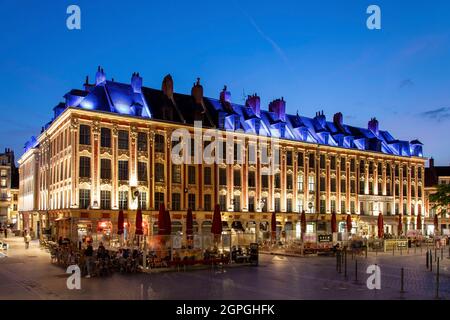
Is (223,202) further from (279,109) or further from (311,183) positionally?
(279,109)

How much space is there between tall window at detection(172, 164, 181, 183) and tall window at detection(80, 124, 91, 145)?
9967mm

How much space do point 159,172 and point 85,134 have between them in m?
9.03

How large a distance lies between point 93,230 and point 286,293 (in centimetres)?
3203

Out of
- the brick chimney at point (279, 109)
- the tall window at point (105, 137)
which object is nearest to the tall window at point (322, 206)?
the brick chimney at point (279, 109)

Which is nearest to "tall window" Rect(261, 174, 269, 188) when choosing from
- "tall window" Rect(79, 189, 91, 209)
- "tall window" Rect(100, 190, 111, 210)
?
"tall window" Rect(100, 190, 111, 210)

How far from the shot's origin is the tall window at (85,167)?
5028 cm

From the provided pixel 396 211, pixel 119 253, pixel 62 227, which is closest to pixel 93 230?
pixel 62 227

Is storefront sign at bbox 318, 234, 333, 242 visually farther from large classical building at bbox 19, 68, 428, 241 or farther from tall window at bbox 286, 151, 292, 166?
tall window at bbox 286, 151, 292, 166

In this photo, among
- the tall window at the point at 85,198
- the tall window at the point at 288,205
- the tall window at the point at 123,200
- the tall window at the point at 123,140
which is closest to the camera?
the tall window at the point at 85,198

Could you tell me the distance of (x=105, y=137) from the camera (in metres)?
52.2

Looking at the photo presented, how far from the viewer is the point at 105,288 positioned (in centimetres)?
2270

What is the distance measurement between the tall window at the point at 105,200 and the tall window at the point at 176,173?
7902 mm

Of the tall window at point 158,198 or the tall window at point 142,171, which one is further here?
the tall window at point 158,198

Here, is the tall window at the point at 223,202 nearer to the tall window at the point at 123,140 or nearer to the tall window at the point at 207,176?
the tall window at the point at 207,176
